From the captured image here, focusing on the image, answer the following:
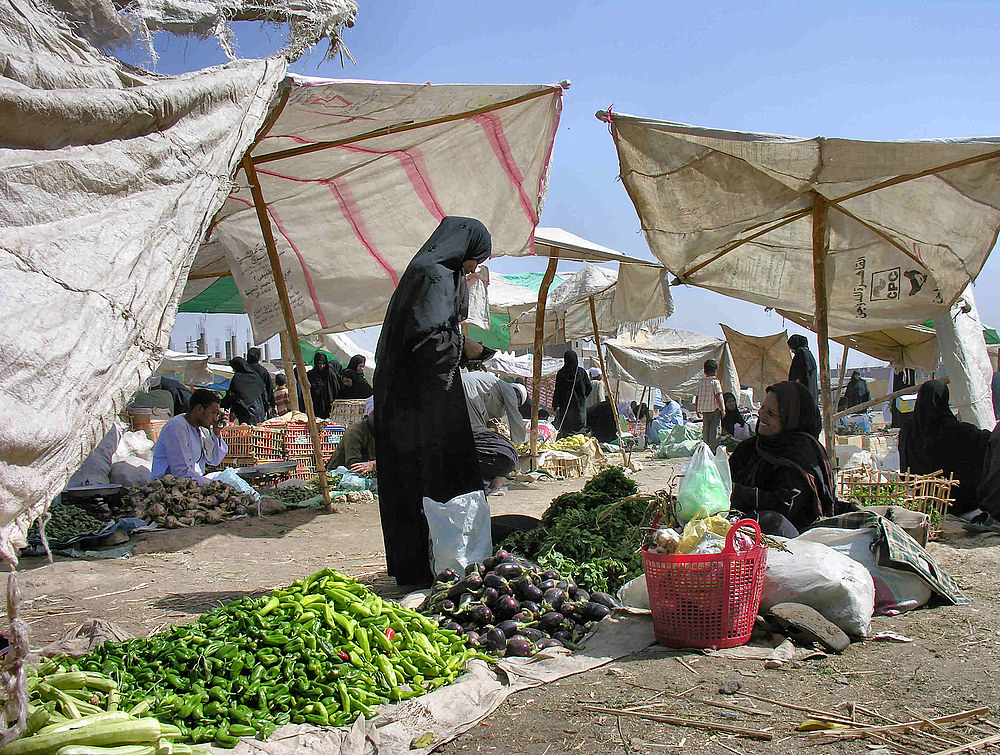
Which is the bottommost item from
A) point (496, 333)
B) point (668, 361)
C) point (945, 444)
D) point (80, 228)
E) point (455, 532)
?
point (455, 532)

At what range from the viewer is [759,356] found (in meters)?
18.7

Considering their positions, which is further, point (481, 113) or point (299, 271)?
point (299, 271)

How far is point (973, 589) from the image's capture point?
15.1 feet

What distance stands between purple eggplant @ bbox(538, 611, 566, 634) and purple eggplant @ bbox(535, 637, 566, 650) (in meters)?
0.06

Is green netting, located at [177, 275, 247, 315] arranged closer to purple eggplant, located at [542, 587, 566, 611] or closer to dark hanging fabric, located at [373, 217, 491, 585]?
dark hanging fabric, located at [373, 217, 491, 585]

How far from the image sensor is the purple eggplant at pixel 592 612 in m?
3.84

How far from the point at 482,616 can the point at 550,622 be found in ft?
1.09

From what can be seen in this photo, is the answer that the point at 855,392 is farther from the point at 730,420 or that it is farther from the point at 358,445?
the point at 358,445

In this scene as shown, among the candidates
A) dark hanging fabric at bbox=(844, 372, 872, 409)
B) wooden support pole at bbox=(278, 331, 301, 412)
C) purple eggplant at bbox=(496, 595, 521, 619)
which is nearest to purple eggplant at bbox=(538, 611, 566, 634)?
purple eggplant at bbox=(496, 595, 521, 619)

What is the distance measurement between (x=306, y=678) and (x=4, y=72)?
2185mm

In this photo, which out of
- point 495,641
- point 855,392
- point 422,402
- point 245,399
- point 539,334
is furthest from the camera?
point 855,392

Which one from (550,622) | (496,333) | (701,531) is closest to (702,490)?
(701,531)

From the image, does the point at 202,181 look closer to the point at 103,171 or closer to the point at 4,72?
the point at 103,171

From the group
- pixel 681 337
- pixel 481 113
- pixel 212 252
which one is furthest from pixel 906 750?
pixel 681 337
